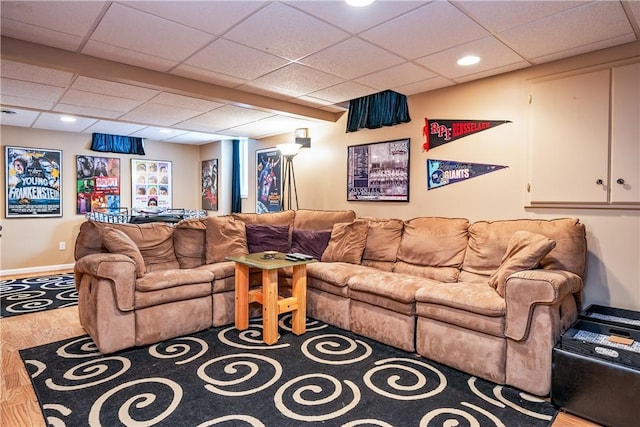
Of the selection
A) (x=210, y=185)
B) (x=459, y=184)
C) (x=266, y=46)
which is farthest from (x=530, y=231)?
(x=210, y=185)

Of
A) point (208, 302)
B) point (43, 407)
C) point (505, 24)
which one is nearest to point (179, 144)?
point (208, 302)

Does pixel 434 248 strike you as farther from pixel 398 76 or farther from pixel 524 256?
pixel 398 76

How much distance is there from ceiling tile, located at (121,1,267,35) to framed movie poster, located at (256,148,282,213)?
11.3 ft

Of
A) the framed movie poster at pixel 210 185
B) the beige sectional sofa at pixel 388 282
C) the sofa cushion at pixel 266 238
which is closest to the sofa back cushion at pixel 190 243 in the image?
the beige sectional sofa at pixel 388 282

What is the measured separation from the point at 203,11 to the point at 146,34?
Answer: 59 centimetres

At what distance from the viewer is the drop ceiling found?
2.18m

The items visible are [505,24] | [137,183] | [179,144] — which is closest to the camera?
[505,24]

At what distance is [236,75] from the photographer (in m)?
3.37

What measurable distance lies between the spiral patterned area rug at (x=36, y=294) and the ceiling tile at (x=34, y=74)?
232 centimetres

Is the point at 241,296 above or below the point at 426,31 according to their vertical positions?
below

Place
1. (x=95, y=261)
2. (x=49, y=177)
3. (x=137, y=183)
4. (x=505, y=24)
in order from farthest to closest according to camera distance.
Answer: (x=137, y=183)
(x=49, y=177)
(x=95, y=261)
(x=505, y=24)

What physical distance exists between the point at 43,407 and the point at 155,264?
5.12ft

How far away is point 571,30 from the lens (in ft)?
7.93

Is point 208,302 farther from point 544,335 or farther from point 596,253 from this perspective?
point 596,253
